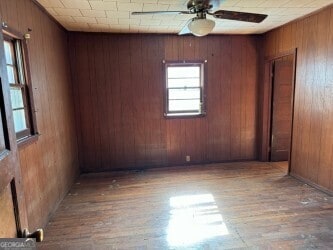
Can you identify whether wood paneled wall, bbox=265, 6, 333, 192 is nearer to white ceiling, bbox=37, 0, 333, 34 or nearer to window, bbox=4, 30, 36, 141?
white ceiling, bbox=37, 0, 333, 34

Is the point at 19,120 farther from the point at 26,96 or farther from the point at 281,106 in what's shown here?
the point at 281,106

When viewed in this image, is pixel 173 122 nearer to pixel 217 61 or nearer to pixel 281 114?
pixel 217 61

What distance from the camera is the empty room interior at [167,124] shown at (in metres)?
2.26

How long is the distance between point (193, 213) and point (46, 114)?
6.90ft

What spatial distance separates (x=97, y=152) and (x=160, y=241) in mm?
2426

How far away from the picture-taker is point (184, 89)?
4.35 m

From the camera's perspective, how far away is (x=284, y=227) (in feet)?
7.90

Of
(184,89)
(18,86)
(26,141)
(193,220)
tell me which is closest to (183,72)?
(184,89)

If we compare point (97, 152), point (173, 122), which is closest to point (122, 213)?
point (97, 152)

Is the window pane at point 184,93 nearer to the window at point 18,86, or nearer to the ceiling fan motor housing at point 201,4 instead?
the ceiling fan motor housing at point 201,4

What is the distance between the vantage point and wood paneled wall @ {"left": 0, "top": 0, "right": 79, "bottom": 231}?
222 cm

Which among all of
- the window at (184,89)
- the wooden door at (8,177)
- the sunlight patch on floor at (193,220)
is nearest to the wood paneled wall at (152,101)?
the window at (184,89)

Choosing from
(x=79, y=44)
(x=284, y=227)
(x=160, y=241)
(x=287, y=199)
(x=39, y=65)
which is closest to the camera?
(x=160, y=241)

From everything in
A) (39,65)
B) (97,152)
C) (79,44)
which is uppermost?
(79,44)
